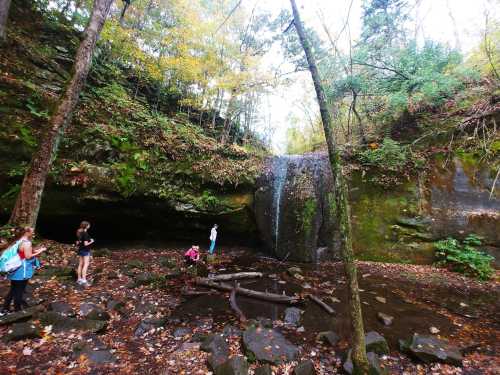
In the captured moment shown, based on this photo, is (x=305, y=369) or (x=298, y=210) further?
(x=298, y=210)

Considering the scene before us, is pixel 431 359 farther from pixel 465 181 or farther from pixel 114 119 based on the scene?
pixel 114 119

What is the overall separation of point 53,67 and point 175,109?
7.83 metres

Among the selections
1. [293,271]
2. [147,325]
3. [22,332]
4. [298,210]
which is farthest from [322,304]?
[22,332]

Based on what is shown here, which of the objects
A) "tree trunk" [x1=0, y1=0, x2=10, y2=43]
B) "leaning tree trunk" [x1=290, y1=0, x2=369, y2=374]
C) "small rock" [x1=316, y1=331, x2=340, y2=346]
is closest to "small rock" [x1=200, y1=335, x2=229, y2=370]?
"small rock" [x1=316, y1=331, x2=340, y2=346]

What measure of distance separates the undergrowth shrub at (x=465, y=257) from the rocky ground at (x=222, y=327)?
582 millimetres

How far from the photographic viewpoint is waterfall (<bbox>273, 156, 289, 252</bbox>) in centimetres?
1081

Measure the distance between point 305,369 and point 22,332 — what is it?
14.5ft

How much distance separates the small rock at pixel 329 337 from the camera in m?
4.40

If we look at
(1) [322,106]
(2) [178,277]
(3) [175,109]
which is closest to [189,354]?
(2) [178,277]

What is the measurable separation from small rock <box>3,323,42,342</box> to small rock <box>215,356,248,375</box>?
2950 millimetres

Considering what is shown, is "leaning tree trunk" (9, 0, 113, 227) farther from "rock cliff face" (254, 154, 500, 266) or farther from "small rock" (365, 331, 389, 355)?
"small rock" (365, 331, 389, 355)

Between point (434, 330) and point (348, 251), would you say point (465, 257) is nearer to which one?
point (434, 330)

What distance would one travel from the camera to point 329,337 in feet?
14.7

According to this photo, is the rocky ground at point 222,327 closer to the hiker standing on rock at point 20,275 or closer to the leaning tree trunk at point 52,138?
the hiker standing on rock at point 20,275
